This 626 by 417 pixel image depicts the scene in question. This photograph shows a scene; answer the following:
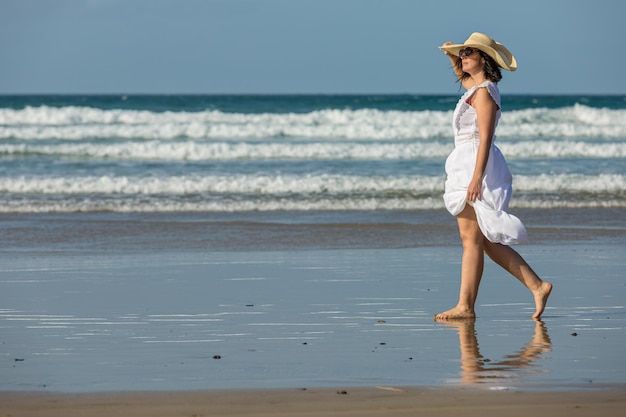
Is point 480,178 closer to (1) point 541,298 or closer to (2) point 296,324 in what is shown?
(1) point 541,298

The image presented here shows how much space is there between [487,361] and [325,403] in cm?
96

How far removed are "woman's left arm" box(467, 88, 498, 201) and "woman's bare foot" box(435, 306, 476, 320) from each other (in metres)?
0.59

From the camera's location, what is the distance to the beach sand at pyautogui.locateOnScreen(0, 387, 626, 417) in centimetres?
335

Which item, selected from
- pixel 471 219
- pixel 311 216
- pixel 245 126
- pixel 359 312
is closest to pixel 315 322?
pixel 359 312

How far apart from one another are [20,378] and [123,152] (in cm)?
1610

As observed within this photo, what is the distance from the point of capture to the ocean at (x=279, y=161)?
41.1 feet

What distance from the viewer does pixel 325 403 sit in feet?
11.4
